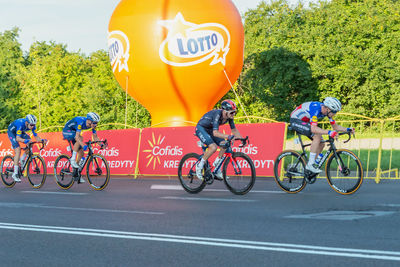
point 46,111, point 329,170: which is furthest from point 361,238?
point 46,111

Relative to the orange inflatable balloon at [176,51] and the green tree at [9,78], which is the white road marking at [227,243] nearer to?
the orange inflatable balloon at [176,51]

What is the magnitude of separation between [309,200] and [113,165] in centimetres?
816

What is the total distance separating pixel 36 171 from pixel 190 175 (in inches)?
175

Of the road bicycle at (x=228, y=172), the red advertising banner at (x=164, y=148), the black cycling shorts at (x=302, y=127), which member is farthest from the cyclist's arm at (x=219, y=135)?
the red advertising banner at (x=164, y=148)

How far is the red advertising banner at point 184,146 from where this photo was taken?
1364 centimetres

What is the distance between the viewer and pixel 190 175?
1124 centimetres

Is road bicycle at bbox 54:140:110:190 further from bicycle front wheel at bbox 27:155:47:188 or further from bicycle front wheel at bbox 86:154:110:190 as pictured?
bicycle front wheel at bbox 27:155:47:188

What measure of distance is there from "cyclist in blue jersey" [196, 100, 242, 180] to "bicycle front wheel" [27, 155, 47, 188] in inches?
177

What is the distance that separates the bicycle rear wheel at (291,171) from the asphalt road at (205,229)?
9.3 inches

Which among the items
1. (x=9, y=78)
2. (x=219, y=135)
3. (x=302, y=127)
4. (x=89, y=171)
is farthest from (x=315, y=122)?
(x=9, y=78)

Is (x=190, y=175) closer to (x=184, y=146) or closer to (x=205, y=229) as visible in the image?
(x=184, y=146)

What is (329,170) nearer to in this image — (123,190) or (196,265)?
(123,190)

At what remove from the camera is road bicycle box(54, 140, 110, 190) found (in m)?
12.4

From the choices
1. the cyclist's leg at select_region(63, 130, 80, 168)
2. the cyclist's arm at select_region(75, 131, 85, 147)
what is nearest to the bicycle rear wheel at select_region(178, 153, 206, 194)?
the cyclist's arm at select_region(75, 131, 85, 147)
